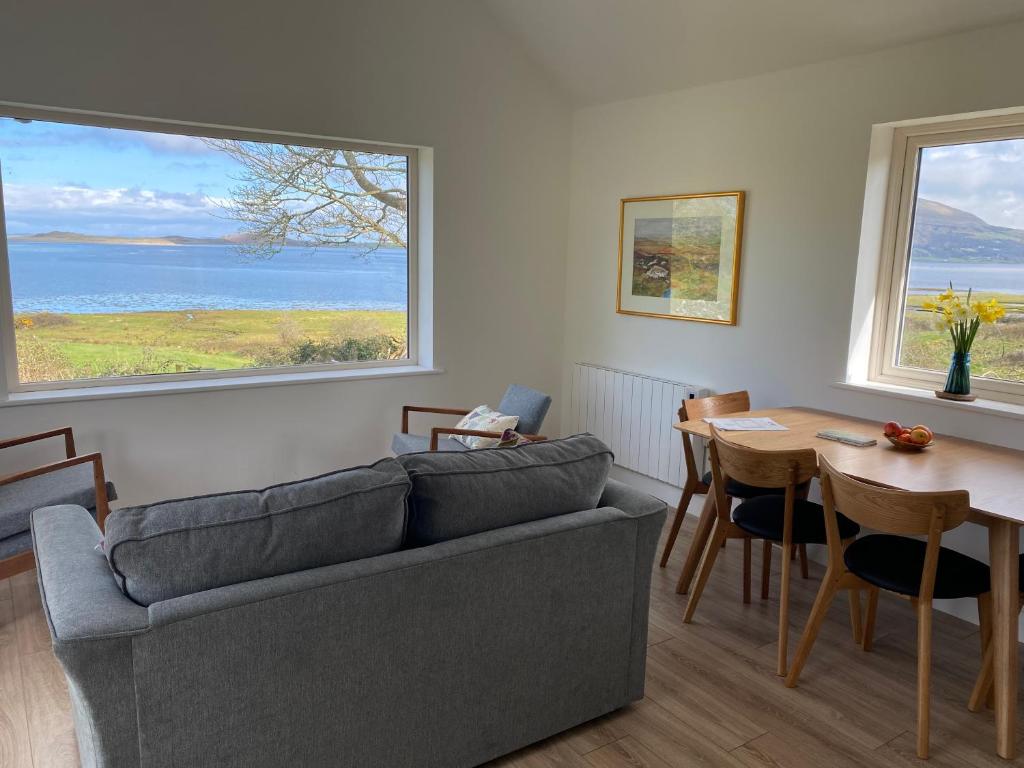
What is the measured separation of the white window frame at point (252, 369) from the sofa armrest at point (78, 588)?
2.07 metres

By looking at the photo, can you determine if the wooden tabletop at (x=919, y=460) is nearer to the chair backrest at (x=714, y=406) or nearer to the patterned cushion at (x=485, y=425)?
the chair backrest at (x=714, y=406)

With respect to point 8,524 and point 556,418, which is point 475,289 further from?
point 8,524

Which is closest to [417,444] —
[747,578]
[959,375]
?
[747,578]

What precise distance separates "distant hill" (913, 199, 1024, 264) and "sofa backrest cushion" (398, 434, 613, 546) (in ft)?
7.10

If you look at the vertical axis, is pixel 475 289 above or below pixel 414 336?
above

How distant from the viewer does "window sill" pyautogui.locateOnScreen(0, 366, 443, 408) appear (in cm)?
387

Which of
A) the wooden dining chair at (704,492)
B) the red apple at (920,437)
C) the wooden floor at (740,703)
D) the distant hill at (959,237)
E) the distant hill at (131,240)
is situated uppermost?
the distant hill at (959,237)

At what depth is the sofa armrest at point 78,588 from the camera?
1.67 m

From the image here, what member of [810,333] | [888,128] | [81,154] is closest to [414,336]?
[81,154]

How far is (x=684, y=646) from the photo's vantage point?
10.2 feet

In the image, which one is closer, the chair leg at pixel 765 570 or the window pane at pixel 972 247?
the window pane at pixel 972 247

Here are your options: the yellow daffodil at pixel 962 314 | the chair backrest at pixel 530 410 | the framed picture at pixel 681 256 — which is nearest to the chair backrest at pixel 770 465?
the yellow daffodil at pixel 962 314

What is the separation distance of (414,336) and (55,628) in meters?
3.56

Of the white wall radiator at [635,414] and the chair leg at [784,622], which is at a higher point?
the white wall radiator at [635,414]
